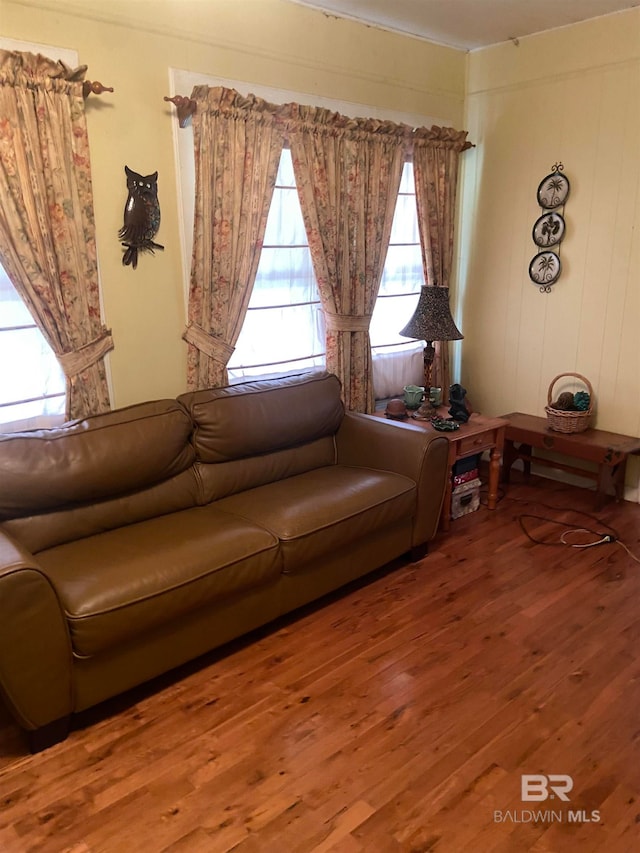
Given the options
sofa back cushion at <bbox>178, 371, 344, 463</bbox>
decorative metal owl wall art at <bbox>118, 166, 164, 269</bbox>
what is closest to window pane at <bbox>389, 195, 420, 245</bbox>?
sofa back cushion at <bbox>178, 371, 344, 463</bbox>

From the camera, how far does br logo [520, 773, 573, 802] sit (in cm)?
184

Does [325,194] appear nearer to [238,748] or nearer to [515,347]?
[515,347]

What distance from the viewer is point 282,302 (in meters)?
3.54

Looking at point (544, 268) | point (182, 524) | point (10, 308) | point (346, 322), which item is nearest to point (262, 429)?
point (182, 524)

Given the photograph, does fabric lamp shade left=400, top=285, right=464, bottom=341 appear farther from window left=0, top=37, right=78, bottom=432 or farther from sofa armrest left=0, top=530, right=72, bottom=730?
sofa armrest left=0, top=530, right=72, bottom=730

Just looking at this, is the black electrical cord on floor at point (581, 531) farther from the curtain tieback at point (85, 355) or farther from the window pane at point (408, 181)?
the curtain tieback at point (85, 355)

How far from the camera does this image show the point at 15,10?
8.01ft

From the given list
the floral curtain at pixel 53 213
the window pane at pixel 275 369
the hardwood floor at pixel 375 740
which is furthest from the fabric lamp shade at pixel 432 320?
the floral curtain at pixel 53 213

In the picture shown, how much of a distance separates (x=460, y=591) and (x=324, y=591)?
0.64 metres

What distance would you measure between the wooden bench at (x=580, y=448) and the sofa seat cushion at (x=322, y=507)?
122cm

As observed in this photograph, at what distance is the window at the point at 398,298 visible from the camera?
403 cm

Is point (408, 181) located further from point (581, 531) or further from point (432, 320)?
point (581, 531)

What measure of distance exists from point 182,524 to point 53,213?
1353 mm

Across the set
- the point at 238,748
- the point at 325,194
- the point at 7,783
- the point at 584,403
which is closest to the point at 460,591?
the point at 238,748
